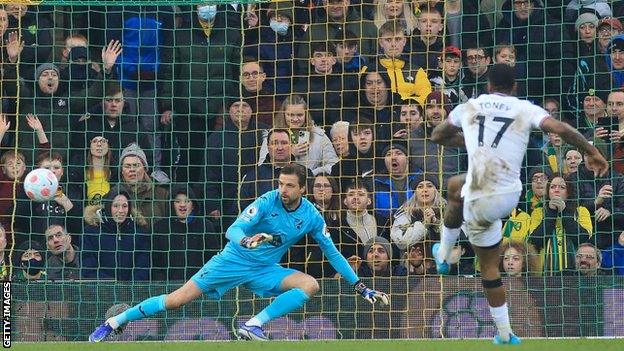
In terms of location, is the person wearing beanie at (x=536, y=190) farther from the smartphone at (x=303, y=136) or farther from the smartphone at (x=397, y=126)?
the smartphone at (x=303, y=136)

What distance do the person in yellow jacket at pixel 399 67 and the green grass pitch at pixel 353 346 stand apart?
375 centimetres

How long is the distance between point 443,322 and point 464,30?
325cm

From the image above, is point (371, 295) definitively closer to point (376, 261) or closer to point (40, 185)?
point (376, 261)

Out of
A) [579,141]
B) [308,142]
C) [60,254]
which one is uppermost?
[308,142]

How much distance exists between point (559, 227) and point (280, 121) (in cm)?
322

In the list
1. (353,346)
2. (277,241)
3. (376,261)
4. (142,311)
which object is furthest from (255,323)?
(376,261)

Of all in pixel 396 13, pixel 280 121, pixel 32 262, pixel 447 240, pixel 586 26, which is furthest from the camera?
pixel 396 13

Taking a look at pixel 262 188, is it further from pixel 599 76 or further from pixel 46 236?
pixel 599 76

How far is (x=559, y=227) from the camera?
14.8m

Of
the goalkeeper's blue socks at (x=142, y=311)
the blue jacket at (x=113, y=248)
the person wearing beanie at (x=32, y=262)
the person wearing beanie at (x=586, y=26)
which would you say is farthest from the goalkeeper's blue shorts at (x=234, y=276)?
the person wearing beanie at (x=586, y=26)

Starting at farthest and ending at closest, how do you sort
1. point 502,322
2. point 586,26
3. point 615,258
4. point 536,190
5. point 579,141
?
point 586,26 → point 536,190 → point 615,258 → point 502,322 → point 579,141

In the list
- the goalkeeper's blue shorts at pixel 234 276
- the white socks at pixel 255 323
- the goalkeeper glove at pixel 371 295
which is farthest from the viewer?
the goalkeeper's blue shorts at pixel 234 276

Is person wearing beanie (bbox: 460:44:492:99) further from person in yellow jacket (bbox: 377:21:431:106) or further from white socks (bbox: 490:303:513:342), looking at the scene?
white socks (bbox: 490:303:513:342)

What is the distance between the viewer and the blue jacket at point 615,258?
579 inches
